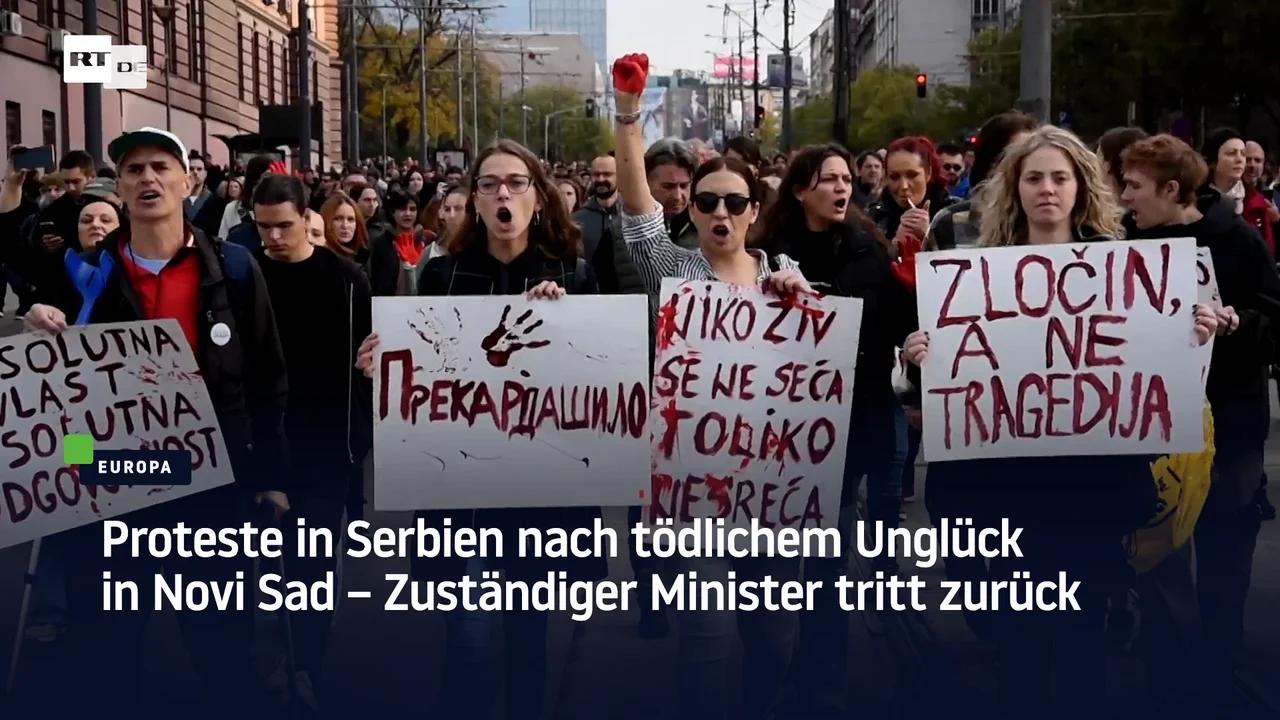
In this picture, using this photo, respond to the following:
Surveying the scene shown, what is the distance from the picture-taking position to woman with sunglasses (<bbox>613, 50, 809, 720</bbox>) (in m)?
5.37

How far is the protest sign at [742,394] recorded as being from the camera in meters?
5.49

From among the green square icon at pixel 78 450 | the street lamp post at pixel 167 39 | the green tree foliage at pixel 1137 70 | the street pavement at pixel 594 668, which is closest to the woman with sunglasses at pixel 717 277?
the street pavement at pixel 594 668

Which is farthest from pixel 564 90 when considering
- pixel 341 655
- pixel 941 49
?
pixel 341 655

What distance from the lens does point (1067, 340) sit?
5328 mm

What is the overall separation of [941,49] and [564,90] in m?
65.8

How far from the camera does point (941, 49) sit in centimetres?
11681

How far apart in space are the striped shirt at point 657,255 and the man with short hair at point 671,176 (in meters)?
1.36

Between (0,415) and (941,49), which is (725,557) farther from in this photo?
(941,49)

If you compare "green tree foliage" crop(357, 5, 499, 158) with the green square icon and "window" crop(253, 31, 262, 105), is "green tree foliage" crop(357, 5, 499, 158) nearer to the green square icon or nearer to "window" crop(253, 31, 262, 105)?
"window" crop(253, 31, 262, 105)

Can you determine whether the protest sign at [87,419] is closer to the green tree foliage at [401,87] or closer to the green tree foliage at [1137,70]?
the green tree foliage at [1137,70]

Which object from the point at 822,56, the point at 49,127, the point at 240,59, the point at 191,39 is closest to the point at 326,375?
the point at 49,127

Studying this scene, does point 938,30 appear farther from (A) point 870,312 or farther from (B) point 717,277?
(B) point 717,277

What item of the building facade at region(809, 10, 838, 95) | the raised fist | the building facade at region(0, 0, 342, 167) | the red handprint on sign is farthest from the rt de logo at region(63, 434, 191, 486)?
the building facade at region(809, 10, 838, 95)

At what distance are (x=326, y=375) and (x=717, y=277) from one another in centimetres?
123
